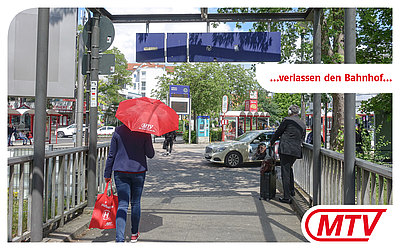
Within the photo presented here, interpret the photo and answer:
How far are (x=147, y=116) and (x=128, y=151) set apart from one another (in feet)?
1.61

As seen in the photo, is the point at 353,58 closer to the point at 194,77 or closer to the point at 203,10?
the point at 203,10

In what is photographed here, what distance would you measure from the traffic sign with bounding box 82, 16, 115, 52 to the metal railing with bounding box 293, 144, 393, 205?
4.23 meters

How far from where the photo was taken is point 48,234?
4.75 meters

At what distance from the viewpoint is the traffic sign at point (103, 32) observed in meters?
6.45

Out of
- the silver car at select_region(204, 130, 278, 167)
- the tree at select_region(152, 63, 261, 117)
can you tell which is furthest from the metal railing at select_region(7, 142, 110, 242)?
the tree at select_region(152, 63, 261, 117)

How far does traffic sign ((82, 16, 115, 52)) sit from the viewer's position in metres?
6.45

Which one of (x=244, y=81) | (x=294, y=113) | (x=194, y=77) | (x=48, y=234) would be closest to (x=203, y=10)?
(x=294, y=113)

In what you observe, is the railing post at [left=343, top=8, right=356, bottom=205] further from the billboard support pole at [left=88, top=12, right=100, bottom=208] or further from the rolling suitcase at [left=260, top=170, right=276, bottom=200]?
the billboard support pole at [left=88, top=12, right=100, bottom=208]

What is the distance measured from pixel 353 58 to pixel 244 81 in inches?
1592

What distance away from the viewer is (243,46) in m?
7.89

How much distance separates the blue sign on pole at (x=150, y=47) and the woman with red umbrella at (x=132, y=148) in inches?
156

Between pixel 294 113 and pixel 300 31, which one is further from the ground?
pixel 300 31

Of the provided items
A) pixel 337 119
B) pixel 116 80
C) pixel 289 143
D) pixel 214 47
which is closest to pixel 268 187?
pixel 289 143

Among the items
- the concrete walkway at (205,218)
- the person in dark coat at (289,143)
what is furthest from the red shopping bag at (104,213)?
the person in dark coat at (289,143)
